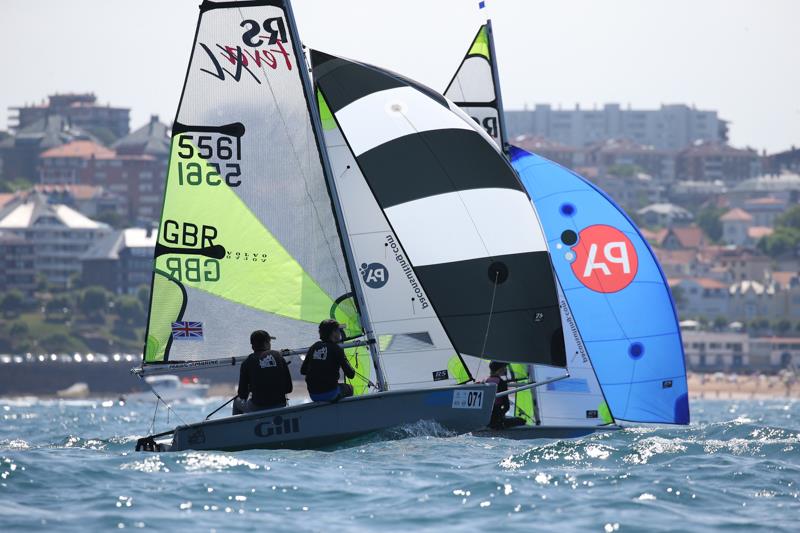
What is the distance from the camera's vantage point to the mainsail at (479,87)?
17.3 metres

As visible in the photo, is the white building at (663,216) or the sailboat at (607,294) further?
the white building at (663,216)

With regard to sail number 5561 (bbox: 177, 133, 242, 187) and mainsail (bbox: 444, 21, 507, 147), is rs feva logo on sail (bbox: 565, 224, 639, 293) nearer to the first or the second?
mainsail (bbox: 444, 21, 507, 147)

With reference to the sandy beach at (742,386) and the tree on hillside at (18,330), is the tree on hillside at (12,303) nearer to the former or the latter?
the tree on hillside at (18,330)

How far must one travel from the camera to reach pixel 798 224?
140m

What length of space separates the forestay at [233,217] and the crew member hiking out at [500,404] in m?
1.62

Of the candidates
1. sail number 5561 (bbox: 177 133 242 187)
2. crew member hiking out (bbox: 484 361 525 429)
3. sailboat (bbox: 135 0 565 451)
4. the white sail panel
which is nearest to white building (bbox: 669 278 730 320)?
crew member hiking out (bbox: 484 361 525 429)

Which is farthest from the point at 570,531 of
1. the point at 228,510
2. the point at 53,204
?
the point at 53,204

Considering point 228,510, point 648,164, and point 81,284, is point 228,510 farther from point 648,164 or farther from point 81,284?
point 648,164

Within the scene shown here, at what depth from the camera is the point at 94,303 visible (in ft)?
341

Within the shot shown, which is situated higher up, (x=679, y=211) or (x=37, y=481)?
(x=679, y=211)

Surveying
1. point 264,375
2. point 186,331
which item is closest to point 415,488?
point 264,375

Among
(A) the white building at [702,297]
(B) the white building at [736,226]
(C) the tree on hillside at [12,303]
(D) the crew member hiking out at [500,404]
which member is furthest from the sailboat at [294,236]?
(B) the white building at [736,226]

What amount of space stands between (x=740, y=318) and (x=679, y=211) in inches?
1579

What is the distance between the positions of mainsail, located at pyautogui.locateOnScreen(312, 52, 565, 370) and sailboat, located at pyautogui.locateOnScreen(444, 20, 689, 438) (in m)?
2.33
